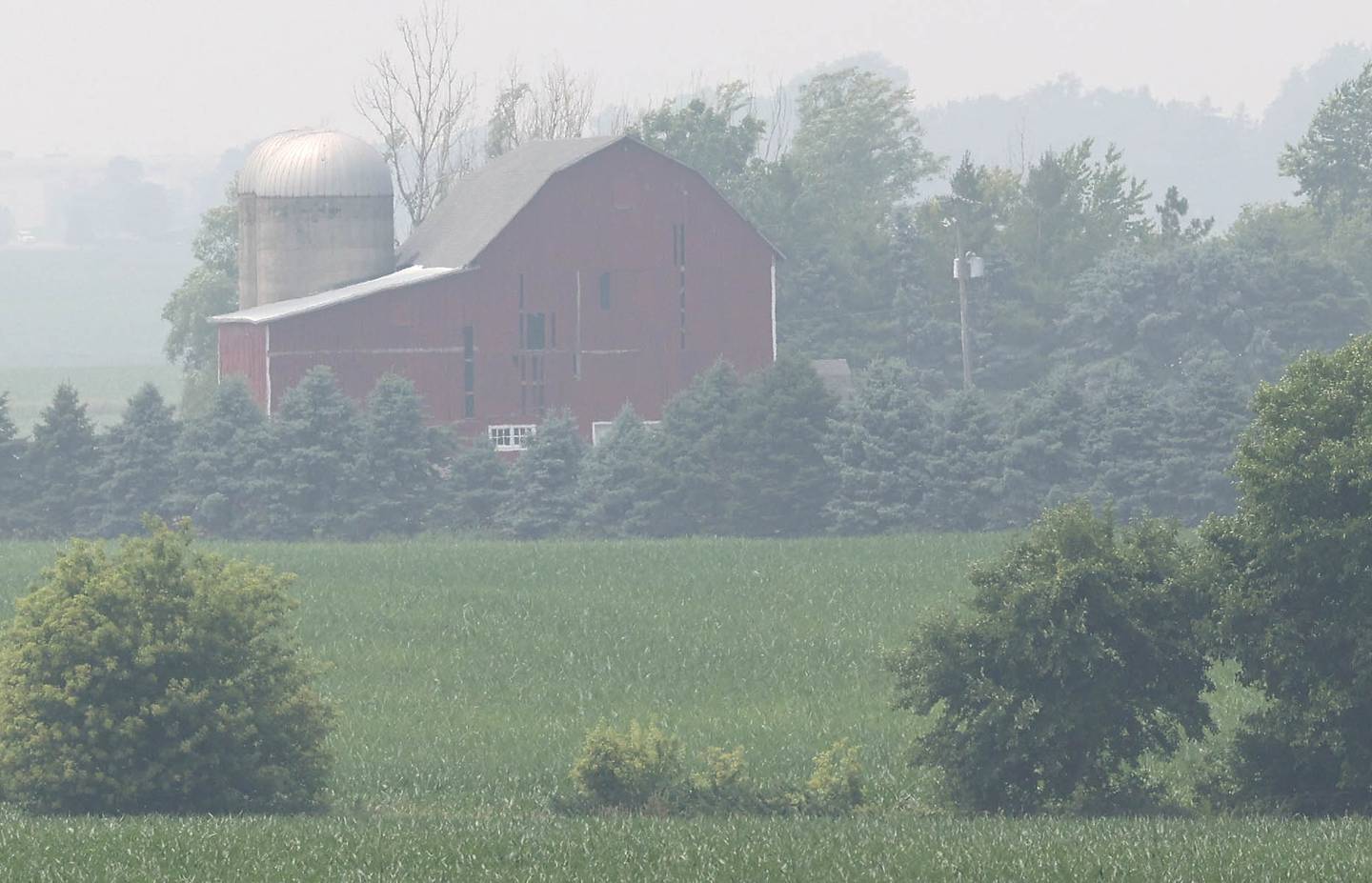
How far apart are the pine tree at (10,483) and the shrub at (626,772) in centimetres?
3857

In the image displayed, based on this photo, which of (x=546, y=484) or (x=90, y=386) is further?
(x=90, y=386)

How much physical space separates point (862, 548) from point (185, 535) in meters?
26.5

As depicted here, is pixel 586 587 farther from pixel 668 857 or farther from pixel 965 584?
pixel 668 857

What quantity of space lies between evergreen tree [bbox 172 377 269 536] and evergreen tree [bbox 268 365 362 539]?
18.8 inches

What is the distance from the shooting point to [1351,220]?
88625 mm

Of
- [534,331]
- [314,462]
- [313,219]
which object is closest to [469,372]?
[534,331]

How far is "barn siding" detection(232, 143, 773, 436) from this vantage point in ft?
209

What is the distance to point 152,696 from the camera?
72.0 feet

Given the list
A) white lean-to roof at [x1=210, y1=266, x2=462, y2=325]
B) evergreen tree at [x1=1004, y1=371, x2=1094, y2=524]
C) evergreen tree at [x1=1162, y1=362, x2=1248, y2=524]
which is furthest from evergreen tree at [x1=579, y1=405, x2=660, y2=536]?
evergreen tree at [x1=1162, y1=362, x2=1248, y2=524]

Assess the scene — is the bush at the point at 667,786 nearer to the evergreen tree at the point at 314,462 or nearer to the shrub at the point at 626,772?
the shrub at the point at 626,772

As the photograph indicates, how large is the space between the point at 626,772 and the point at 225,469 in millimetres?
36982

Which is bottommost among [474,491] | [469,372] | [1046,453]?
[474,491]

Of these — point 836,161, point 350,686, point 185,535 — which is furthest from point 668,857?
point 836,161

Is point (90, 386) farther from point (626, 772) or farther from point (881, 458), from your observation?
point (626, 772)
